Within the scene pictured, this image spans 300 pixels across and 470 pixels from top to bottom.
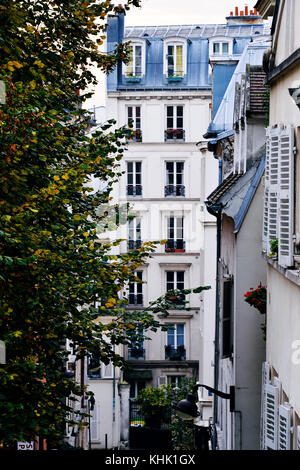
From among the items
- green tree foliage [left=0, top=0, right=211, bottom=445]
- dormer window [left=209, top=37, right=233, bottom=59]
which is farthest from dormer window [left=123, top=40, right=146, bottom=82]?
green tree foliage [left=0, top=0, right=211, bottom=445]

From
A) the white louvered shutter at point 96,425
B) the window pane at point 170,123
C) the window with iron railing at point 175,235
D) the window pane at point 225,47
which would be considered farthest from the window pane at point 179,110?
the white louvered shutter at point 96,425

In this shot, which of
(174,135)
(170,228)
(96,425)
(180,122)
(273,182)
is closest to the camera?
(273,182)

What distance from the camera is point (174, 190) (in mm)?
40750

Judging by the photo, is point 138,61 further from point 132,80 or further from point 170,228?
point 170,228

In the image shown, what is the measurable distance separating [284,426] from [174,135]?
32174 mm

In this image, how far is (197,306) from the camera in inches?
→ 1581

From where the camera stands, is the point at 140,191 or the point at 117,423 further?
the point at 140,191

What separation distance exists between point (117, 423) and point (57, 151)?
27.6 metres

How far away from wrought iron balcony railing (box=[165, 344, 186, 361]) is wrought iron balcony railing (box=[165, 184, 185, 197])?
7.73 m

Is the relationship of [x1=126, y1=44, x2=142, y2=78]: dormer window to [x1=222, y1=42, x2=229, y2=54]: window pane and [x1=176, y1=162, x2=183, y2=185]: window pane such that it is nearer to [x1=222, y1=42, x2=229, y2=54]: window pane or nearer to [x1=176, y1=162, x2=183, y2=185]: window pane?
[x1=222, y1=42, x2=229, y2=54]: window pane

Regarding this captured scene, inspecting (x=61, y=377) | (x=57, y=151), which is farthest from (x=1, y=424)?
(x=57, y=151)

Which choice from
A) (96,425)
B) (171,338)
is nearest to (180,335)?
(171,338)

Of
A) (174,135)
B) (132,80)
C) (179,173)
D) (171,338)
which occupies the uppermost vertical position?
(132,80)
